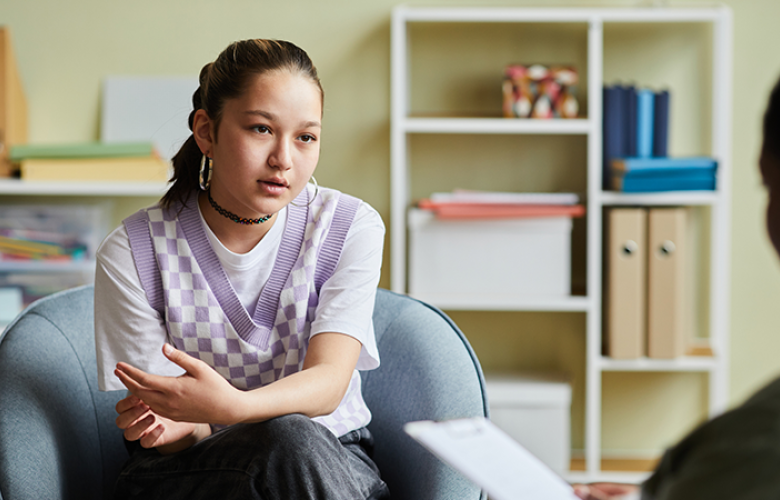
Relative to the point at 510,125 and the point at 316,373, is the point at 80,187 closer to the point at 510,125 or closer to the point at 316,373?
the point at 510,125

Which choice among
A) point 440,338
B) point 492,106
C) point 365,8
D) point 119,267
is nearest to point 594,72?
point 492,106

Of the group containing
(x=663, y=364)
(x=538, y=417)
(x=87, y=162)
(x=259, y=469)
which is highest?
(x=87, y=162)

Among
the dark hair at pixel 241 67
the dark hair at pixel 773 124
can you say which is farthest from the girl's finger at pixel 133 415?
the dark hair at pixel 773 124

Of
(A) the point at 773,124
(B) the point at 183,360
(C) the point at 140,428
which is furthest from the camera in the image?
(C) the point at 140,428

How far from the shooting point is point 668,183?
6.88ft

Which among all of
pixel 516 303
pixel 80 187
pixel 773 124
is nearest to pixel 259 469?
pixel 773 124

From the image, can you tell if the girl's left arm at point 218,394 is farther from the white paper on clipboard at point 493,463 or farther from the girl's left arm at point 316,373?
the white paper on clipboard at point 493,463

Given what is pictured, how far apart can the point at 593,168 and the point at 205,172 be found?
1290mm

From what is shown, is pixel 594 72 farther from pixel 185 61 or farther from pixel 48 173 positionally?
pixel 48 173

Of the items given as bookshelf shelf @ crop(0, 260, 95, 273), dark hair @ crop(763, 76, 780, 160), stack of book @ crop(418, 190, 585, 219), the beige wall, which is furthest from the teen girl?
the beige wall

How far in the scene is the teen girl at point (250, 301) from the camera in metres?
0.99

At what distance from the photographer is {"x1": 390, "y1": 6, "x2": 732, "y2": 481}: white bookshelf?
2119 millimetres

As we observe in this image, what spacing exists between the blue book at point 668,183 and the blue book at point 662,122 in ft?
0.31

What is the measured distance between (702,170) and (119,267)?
5.40ft
